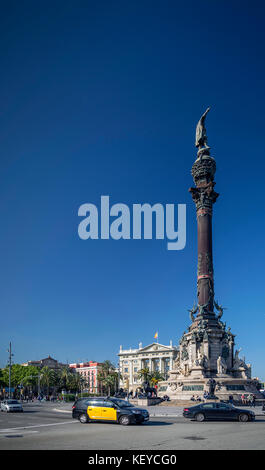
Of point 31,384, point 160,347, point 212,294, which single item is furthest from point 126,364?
point 212,294

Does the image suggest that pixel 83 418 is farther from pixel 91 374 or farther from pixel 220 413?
pixel 91 374

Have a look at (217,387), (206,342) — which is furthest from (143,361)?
(217,387)

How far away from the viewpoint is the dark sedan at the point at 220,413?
2530 cm

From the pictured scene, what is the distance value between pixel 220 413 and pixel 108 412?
7.08 meters

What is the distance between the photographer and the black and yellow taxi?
2272cm

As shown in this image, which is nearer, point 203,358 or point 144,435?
point 144,435

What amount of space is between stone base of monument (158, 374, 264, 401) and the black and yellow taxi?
2367 centimetres

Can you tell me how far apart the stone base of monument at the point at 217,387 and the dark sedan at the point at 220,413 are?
20.4 metres

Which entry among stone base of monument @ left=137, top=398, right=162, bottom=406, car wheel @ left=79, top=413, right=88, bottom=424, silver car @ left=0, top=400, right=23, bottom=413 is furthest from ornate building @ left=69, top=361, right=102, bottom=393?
car wheel @ left=79, top=413, right=88, bottom=424

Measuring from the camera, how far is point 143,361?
138250 millimetres

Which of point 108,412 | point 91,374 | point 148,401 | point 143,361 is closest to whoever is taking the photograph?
point 108,412

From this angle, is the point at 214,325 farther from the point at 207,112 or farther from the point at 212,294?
the point at 207,112
